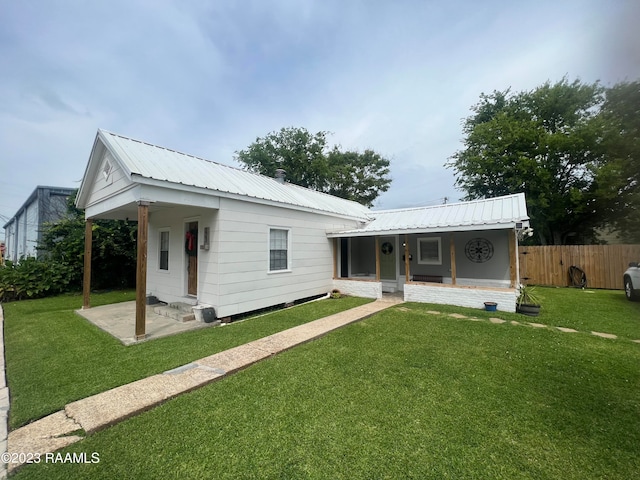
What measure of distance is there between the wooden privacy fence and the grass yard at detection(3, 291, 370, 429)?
1098 cm

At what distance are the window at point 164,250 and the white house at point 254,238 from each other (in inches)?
1.6

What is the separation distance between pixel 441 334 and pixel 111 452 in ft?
16.8

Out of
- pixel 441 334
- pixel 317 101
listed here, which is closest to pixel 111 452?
pixel 441 334

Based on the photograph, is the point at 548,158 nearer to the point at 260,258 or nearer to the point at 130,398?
the point at 260,258

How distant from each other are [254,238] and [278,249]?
3.35ft

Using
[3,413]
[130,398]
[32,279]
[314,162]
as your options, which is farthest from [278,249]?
[314,162]

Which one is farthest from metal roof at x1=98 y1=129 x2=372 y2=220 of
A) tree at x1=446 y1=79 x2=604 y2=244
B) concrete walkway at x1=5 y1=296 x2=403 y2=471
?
tree at x1=446 y1=79 x2=604 y2=244

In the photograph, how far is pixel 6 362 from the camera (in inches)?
168

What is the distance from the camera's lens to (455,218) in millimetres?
9047

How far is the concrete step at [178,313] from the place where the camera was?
6.39 m

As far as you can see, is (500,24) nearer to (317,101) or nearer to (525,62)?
(525,62)

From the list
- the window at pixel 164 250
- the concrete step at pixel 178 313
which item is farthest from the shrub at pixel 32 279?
the concrete step at pixel 178 313

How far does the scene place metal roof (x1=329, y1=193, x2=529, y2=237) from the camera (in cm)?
756

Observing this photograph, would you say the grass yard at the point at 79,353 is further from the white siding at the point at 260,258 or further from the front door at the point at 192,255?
the front door at the point at 192,255
